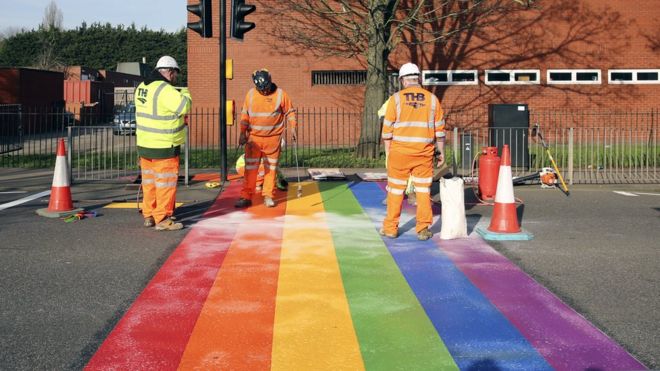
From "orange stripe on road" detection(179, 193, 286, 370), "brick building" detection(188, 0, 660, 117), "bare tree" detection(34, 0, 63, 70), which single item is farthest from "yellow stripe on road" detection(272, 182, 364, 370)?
"bare tree" detection(34, 0, 63, 70)

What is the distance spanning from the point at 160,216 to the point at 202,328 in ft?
12.7

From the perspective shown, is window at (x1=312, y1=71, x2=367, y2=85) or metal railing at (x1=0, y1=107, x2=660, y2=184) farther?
window at (x1=312, y1=71, x2=367, y2=85)

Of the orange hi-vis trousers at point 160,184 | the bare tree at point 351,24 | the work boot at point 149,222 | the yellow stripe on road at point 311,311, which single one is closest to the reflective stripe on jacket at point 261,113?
the orange hi-vis trousers at point 160,184

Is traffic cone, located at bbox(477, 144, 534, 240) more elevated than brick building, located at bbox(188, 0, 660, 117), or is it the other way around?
brick building, located at bbox(188, 0, 660, 117)

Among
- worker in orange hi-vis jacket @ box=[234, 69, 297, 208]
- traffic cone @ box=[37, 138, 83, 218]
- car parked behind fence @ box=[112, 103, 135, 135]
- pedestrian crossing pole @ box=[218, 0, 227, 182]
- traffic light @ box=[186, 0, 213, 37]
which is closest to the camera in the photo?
traffic cone @ box=[37, 138, 83, 218]

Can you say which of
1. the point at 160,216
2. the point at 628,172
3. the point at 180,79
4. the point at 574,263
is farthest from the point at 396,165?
the point at 180,79

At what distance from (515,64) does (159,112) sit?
18.8 meters

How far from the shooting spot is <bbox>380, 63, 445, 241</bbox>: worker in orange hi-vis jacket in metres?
7.77

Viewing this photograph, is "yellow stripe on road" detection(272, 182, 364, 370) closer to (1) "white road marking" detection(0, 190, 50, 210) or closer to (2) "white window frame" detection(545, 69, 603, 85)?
(1) "white road marking" detection(0, 190, 50, 210)

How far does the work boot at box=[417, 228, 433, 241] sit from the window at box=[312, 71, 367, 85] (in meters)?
17.4

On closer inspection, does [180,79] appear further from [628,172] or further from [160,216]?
[160,216]

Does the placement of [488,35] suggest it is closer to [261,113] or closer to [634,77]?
[634,77]

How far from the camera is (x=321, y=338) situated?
177 inches

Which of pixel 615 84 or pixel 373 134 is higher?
pixel 615 84
